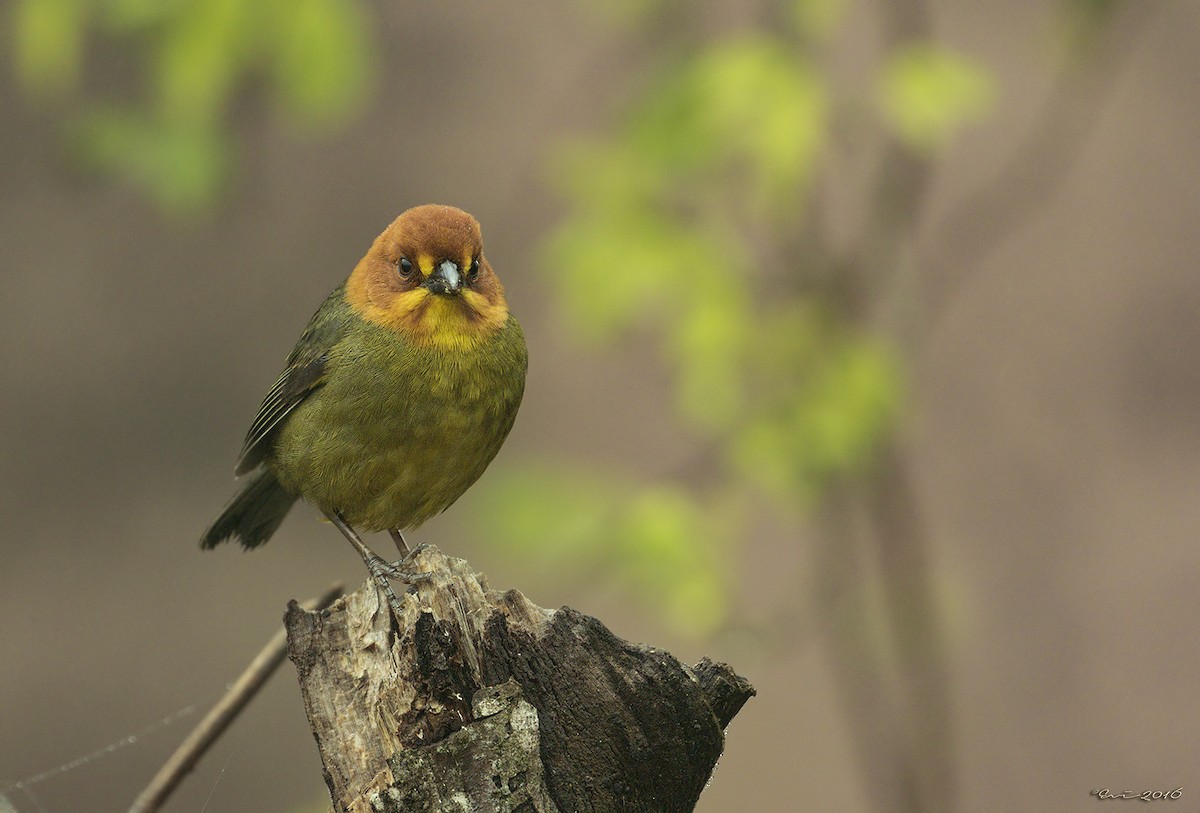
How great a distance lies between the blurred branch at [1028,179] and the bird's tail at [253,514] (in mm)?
2437

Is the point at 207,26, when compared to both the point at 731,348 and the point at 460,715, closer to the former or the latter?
the point at 731,348

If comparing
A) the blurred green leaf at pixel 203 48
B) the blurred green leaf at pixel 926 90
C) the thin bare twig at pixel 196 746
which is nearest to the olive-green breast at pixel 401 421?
the thin bare twig at pixel 196 746

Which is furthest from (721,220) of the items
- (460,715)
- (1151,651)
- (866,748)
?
(1151,651)

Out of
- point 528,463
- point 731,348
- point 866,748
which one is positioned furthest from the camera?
point 866,748

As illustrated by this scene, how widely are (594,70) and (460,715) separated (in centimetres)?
533

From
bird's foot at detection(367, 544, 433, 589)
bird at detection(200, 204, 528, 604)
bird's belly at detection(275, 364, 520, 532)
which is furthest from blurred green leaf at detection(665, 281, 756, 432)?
bird's foot at detection(367, 544, 433, 589)

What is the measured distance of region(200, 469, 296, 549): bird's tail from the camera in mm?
3801

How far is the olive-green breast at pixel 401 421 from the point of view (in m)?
3.19

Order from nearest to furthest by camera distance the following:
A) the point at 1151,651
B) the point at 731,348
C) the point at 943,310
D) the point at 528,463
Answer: the point at 731,348 < the point at 528,463 < the point at 1151,651 < the point at 943,310

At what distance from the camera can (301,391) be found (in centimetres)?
343

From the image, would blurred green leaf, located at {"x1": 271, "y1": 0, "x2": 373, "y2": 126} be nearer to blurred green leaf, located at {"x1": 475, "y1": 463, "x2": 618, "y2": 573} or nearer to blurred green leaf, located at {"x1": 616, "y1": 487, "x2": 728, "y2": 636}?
blurred green leaf, located at {"x1": 475, "y1": 463, "x2": 618, "y2": 573}

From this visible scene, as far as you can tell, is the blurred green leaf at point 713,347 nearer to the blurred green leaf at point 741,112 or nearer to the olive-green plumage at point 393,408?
the blurred green leaf at point 741,112

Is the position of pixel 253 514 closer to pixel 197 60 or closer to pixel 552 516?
pixel 552 516

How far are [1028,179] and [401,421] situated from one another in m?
3.70
